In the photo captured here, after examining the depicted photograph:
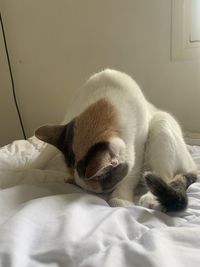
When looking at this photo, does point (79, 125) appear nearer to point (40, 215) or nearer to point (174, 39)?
point (40, 215)

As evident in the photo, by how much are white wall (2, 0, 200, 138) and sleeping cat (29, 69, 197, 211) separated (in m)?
0.50

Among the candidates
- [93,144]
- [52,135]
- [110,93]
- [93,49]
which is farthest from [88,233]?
[93,49]

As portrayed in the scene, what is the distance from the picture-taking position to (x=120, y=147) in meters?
0.89

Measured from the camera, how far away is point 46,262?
589mm

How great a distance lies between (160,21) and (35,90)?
0.68 meters

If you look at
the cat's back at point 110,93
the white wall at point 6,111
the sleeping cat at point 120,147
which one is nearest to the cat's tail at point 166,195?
the sleeping cat at point 120,147

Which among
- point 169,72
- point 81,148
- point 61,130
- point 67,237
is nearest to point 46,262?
point 67,237

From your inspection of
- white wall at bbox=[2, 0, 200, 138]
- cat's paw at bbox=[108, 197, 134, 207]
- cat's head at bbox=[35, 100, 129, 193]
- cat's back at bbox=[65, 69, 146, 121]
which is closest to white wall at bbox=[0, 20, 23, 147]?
white wall at bbox=[2, 0, 200, 138]

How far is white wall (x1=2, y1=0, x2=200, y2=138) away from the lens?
63.5 inches

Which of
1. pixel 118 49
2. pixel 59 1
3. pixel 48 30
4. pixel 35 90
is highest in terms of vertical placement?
pixel 59 1

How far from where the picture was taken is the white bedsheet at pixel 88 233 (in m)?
0.57

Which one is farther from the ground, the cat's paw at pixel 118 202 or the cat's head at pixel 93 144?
the cat's head at pixel 93 144

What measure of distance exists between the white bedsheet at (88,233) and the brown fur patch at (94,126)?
12 cm

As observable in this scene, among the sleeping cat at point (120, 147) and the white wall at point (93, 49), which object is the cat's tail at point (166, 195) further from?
the white wall at point (93, 49)
